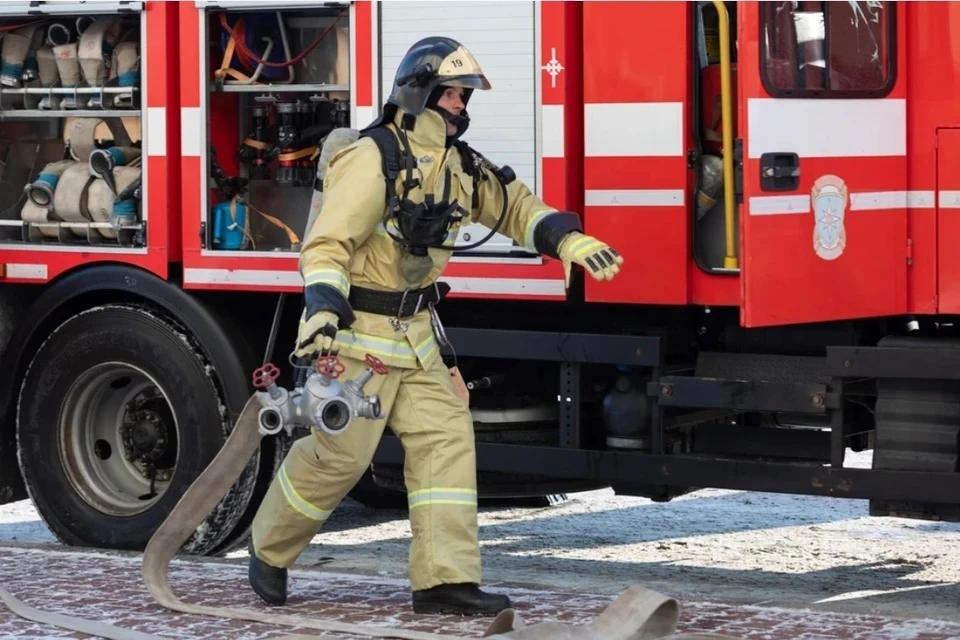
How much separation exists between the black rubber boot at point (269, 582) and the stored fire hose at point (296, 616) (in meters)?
0.10

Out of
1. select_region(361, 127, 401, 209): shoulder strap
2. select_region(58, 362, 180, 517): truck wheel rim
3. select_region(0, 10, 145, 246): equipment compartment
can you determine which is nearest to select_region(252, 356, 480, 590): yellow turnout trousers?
select_region(361, 127, 401, 209): shoulder strap

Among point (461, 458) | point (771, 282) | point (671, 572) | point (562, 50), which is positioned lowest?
point (671, 572)

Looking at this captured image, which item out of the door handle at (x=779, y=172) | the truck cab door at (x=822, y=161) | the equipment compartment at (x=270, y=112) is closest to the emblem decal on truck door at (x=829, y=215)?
the truck cab door at (x=822, y=161)

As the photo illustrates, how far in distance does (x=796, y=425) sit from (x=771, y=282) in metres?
1.05

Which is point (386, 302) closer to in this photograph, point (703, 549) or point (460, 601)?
point (460, 601)

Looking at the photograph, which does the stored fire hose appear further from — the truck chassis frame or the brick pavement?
the truck chassis frame

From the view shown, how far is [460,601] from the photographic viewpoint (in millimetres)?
5801

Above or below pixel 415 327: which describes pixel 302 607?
below

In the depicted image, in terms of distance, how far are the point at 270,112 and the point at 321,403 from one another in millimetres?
2035

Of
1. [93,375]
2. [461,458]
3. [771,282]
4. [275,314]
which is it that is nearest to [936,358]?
[771,282]

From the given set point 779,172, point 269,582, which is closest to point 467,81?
point 779,172

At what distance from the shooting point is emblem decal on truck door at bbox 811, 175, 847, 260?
19.8 ft

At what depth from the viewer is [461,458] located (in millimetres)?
5832

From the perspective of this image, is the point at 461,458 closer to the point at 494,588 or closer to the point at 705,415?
the point at 494,588
